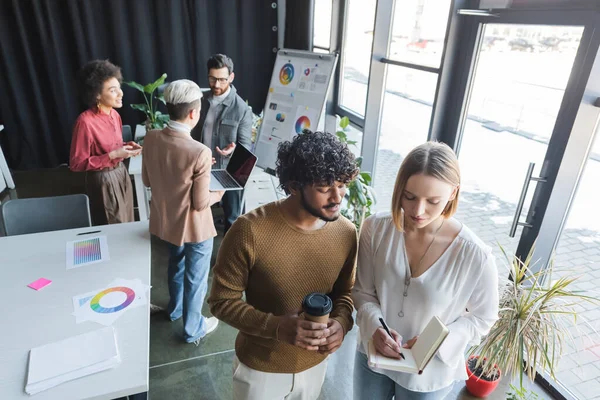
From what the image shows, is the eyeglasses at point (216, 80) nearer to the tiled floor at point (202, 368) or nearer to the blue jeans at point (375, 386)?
the tiled floor at point (202, 368)

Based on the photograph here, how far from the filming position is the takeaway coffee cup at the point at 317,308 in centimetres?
98

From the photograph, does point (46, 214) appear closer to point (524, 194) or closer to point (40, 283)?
point (40, 283)

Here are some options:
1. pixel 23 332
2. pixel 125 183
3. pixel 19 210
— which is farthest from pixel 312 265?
pixel 125 183

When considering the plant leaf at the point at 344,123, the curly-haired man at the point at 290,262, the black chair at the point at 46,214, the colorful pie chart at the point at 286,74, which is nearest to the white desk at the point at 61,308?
the black chair at the point at 46,214

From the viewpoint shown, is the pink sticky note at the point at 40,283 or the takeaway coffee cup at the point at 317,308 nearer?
the takeaway coffee cup at the point at 317,308

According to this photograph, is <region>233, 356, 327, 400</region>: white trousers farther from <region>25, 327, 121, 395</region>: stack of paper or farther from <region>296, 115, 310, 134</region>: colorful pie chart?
<region>296, 115, 310, 134</region>: colorful pie chart

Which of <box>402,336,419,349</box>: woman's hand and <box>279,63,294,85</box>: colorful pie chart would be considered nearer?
<box>402,336,419,349</box>: woman's hand

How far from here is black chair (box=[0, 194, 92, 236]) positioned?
2.21 metres

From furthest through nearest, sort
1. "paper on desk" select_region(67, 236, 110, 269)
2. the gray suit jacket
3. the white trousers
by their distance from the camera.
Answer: the gray suit jacket < "paper on desk" select_region(67, 236, 110, 269) < the white trousers

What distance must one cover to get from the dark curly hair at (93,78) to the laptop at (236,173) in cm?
94

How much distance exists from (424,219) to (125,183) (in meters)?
2.37

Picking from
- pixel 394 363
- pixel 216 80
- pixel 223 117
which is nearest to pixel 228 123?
pixel 223 117

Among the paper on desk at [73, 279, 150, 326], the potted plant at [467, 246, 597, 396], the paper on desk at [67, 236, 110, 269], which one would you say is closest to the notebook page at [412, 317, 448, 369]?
the potted plant at [467, 246, 597, 396]

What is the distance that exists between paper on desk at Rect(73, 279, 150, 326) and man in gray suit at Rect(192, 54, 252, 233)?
1.29 meters
